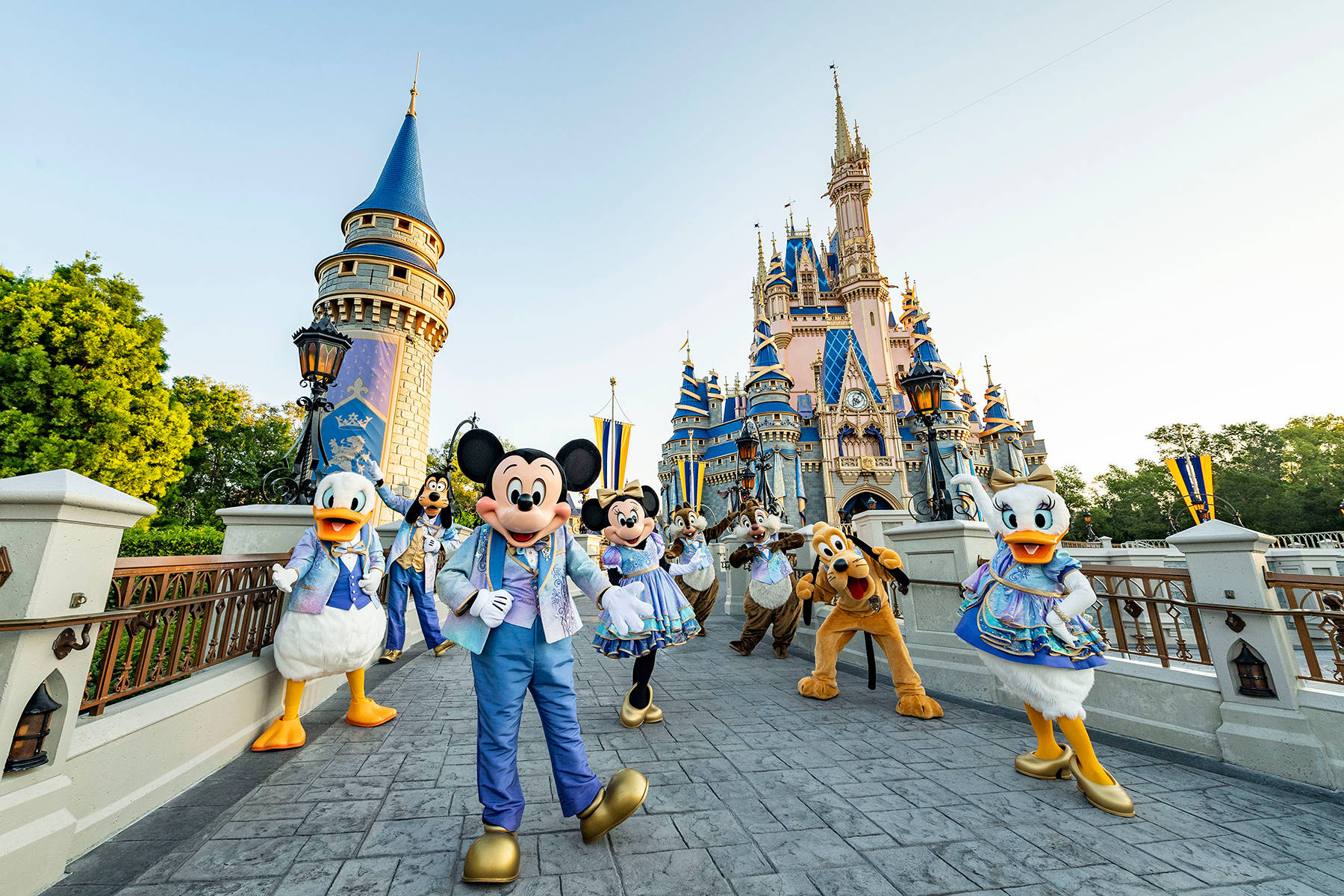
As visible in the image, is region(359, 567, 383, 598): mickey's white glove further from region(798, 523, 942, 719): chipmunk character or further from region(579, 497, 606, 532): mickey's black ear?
region(798, 523, 942, 719): chipmunk character

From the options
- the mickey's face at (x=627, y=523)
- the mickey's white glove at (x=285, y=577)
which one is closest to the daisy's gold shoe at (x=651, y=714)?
the mickey's face at (x=627, y=523)

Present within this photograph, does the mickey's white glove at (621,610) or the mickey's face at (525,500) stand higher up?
the mickey's face at (525,500)

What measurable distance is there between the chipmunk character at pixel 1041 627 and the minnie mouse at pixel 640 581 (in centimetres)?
220

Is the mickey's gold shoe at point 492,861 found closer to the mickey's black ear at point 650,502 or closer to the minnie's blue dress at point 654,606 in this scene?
the minnie's blue dress at point 654,606

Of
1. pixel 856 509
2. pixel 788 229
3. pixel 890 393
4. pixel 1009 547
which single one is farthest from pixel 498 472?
pixel 788 229

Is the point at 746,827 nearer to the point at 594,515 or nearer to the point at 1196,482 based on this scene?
the point at 594,515

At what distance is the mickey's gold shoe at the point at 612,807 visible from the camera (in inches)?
98.1

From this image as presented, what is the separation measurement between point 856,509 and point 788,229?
26.8m

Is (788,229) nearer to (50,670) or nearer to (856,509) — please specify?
(856,509)

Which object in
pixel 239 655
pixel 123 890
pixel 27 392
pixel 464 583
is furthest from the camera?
pixel 27 392

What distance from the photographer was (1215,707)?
3547 mm

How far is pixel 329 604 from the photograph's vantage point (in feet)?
12.9

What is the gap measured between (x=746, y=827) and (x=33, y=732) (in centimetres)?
323

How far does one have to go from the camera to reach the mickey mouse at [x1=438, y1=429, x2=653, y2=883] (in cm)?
240
